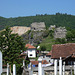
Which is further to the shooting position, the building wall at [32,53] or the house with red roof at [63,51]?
the building wall at [32,53]

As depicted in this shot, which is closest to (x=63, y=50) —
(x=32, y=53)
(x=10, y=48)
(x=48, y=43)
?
(x=10, y=48)

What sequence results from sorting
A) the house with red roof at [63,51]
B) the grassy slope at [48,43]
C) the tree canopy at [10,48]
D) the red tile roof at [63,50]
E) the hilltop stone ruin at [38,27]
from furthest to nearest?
the hilltop stone ruin at [38,27] → the grassy slope at [48,43] → the tree canopy at [10,48] → the red tile roof at [63,50] → the house with red roof at [63,51]

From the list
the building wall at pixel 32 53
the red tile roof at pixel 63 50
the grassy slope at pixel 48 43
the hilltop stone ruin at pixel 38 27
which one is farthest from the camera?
the hilltop stone ruin at pixel 38 27

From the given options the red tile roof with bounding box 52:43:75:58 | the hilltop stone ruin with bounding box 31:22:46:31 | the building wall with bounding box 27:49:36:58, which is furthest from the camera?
the hilltop stone ruin with bounding box 31:22:46:31

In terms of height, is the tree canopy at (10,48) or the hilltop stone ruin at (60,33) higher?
the hilltop stone ruin at (60,33)

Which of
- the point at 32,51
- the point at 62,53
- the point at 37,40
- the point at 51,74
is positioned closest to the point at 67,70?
the point at 51,74

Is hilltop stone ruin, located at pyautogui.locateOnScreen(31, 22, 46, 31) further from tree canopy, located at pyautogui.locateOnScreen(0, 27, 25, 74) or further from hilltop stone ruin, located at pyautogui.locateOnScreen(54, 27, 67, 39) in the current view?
tree canopy, located at pyautogui.locateOnScreen(0, 27, 25, 74)

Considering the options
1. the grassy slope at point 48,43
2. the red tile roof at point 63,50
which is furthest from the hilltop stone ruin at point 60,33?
the red tile roof at point 63,50

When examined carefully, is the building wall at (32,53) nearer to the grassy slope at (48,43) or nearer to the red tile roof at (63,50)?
the grassy slope at (48,43)

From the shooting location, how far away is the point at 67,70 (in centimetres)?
1734

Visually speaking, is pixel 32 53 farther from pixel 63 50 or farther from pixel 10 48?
pixel 63 50

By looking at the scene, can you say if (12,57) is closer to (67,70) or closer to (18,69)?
(18,69)

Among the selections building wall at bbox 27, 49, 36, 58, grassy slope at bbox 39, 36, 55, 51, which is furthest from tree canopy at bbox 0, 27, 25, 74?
grassy slope at bbox 39, 36, 55, 51

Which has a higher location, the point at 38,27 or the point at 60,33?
the point at 38,27
